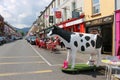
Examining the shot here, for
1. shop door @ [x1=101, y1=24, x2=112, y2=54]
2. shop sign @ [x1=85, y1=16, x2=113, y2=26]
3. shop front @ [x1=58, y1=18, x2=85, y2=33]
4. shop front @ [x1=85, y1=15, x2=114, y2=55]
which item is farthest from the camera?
shop front @ [x1=58, y1=18, x2=85, y2=33]

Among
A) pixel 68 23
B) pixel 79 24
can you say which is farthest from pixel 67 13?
pixel 79 24

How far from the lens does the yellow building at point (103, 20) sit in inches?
843

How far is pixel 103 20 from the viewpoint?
22562 mm

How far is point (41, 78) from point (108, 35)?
40.5 feet

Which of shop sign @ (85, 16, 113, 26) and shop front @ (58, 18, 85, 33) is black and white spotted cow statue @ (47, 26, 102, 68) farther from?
shop front @ (58, 18, 85, 33)

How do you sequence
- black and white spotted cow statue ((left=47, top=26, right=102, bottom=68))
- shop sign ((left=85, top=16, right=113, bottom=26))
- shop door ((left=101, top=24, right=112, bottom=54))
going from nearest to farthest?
black and white spotted cow statue ((left=47, top=26, right=102, bottom=68)) < shop sign ((left=85, top=16, right=113, bottom=26)) < shop door ((left=101, top=24, right=112, bottom=54))

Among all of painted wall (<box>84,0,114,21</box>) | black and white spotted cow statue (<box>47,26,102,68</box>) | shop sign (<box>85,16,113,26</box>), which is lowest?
black and white spotted cow statue (<box>47,26,102,68</box>)

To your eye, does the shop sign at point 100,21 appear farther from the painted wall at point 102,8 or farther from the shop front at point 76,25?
the shop front at point 76,25

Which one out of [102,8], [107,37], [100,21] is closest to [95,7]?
[102,8]

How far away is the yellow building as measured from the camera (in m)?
21.4

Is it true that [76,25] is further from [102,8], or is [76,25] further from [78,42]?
[78,42]

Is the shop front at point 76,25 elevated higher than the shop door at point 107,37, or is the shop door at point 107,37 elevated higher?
the shop front at point 76,25

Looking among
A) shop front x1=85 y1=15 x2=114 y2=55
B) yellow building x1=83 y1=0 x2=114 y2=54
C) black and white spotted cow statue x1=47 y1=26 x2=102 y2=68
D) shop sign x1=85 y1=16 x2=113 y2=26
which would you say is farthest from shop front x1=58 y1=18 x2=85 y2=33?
black and white spotted cow statue x1=47 y1=26 x2=102 y2=68

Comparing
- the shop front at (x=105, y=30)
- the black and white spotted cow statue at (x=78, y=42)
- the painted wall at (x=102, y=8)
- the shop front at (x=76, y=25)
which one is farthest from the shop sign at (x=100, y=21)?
the black and white spotted cow statue at (x=78, y=42)
